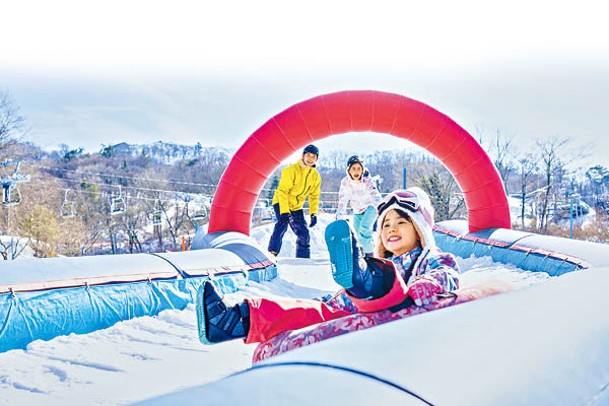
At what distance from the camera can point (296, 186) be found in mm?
5316

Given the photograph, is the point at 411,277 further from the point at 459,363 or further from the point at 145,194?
the point at 145,194

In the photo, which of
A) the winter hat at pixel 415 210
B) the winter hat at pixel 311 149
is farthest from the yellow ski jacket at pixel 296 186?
the winter hat at pixel 415 210

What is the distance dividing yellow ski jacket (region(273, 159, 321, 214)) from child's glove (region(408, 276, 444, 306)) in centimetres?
357

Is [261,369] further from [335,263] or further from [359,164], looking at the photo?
[359,164]

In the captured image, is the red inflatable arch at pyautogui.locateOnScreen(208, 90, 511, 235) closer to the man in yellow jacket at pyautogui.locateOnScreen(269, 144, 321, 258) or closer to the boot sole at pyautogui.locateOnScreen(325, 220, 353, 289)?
the man in yellow jacket at pyautogui.locateOnScreen(269, 144, 321, 258)

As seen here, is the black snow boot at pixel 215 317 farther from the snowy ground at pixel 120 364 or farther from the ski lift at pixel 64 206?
the ski lift at pixel 64 206

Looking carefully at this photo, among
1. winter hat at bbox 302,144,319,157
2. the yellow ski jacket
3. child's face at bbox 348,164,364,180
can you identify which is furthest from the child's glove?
the yellow ski jacket

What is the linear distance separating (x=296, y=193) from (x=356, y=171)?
0.71 m

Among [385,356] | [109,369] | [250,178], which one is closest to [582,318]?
[385,356]

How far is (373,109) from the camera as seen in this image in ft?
17.1

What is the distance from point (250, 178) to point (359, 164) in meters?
1.00

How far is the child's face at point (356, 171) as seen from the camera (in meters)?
4.91

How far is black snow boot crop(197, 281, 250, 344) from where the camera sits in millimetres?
1681

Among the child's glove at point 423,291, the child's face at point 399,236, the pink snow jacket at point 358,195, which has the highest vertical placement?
the pink snow jacket at point 358,195
